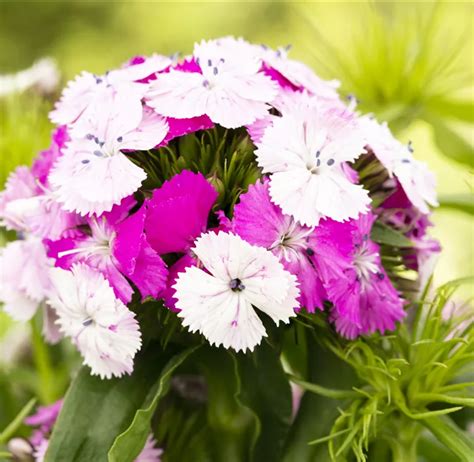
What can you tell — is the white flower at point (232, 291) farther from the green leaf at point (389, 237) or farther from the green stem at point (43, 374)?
the green stem at point (43, 374)

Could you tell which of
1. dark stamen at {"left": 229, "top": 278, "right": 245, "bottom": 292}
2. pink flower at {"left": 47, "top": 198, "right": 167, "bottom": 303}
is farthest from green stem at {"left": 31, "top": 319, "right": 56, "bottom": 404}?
dark stamen at {"left": 229, "top": 278, "right": 245, "bottom": 292}

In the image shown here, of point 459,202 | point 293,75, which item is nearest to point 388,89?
point 459,202

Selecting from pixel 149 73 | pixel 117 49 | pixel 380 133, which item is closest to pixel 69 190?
pixel 149 73

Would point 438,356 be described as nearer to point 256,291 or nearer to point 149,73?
point 256,291

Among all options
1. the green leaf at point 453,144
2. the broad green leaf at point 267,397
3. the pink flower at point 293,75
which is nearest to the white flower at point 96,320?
the broad green leaf at point 267,397

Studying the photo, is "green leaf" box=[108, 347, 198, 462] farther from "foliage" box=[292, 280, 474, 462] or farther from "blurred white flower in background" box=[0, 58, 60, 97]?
"blurred white flower in background" box=[0, 58, 60, 97]

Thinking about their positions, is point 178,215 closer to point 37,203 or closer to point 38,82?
point 37,203
